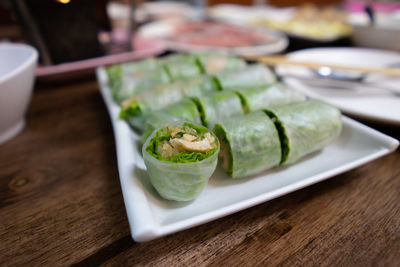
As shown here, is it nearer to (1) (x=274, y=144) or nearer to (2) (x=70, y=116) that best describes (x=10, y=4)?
(2) (x=70, y=116)

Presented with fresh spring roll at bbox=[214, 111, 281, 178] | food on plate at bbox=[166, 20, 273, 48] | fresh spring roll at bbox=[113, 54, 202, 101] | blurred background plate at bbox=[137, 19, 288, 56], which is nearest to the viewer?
fresh spring roll at bbox=[214, 111, 281, 178]

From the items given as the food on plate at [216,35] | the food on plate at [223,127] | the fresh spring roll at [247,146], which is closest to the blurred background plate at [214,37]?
the food on plate at [216,35]

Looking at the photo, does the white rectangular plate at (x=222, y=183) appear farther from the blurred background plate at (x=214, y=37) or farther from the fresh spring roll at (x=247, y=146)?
the blurred background plate at (x=214, y=37)

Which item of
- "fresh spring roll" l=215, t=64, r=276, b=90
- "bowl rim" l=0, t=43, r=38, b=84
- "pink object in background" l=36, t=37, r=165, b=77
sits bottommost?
"pink object in background" l=36, t=37, r=165, b=77

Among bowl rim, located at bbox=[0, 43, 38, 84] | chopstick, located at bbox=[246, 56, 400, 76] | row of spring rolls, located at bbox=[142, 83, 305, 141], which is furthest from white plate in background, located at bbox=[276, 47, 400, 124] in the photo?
bowl rim, located at bbox=[0, 43, 38, 84]

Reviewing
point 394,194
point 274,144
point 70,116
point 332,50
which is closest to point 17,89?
point 70,116

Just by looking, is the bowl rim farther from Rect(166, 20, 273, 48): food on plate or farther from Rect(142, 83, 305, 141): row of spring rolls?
Rect(166, 20, 273, 48): food on plate
